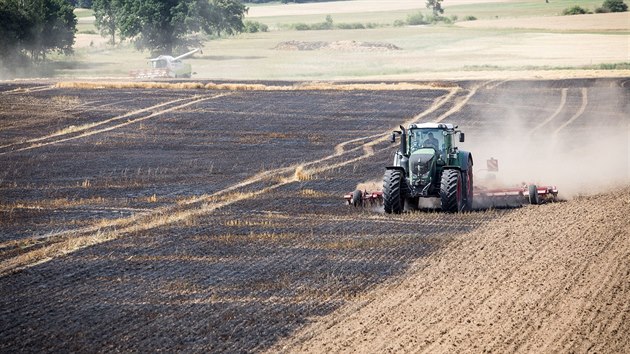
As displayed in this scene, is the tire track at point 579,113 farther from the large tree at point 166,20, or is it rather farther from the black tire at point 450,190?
the large tree at point 166,20

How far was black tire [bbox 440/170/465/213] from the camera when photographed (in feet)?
90.3

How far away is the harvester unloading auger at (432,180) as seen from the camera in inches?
1096

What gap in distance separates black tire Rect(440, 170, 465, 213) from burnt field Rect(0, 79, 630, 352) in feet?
1.34

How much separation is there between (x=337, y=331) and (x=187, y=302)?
3.31 meters

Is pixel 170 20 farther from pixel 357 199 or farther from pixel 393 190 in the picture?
pixel 393 190

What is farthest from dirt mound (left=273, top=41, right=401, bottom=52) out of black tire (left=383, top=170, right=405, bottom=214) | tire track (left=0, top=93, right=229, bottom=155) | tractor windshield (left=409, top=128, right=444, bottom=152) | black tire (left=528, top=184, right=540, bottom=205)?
black tire (left=383, top=170, right=405, bottom=214)

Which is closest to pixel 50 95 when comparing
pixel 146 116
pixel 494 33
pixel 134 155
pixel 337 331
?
pixel 146 116

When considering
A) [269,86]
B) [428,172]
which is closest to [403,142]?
[428,172]

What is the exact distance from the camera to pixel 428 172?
1099 inches

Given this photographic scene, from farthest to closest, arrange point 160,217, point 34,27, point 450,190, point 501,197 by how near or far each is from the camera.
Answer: point 34,27, point 501,197, point 160,217, point 450,190

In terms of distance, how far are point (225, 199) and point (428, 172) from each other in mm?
7115

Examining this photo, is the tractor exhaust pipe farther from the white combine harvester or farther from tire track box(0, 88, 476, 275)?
the white combine harvester

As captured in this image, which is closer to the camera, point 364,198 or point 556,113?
point 364,198

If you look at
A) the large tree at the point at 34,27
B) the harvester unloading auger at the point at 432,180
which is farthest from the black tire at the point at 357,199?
the large tree at the point at 34,27
